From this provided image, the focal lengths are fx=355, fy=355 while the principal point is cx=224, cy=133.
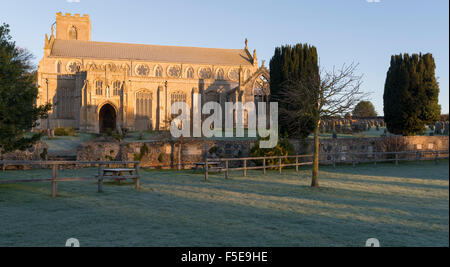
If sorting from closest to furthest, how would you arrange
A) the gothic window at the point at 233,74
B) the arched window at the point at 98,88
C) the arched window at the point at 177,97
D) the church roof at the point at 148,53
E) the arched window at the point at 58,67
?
the arched window at the point at 98,88
the arched window at the point at 177,97
the arched window at the point at 58,67
the church roof at the point at 148,53
the gothic window at the point at 233,74

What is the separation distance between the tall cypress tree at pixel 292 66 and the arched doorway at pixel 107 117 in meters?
25.9

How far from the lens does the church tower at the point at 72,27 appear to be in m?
61.2

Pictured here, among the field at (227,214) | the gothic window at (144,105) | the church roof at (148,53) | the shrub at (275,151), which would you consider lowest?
the field at (227,214)

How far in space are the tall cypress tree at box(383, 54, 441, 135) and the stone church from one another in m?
→ 10.8

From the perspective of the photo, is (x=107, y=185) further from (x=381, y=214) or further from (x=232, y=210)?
(x=381, y=214)

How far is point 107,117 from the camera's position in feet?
147

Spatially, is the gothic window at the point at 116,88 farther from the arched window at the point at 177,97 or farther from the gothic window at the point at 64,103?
the gothic window at the point at 64,103

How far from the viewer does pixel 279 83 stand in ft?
77.4

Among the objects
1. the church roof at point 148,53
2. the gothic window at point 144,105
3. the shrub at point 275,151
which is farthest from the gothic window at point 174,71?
the shrub at point 275,151

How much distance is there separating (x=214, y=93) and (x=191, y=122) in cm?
2430

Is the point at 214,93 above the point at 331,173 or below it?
above

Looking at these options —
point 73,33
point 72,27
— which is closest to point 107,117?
point 73,33

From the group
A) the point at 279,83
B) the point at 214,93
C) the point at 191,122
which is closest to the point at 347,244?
the point at 279,83

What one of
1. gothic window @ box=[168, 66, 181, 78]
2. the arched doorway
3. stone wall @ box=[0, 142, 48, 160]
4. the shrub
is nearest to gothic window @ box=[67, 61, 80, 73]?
the arched doorway
